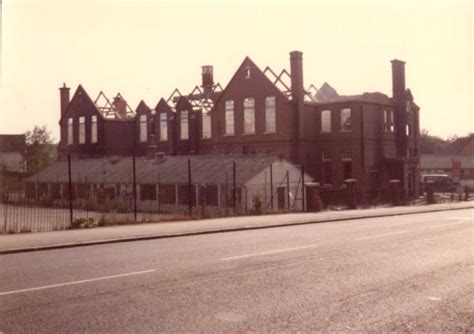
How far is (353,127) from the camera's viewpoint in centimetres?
4350

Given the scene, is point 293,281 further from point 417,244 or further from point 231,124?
point 231,124

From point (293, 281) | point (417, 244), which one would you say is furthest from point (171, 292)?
point (417, 244)

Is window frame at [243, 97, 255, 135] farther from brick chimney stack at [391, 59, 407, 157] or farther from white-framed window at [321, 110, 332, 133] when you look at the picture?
brick chimney stack at [391, 59, 407, 157]

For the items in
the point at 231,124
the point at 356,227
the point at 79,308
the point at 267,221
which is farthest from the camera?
the point at 231,124

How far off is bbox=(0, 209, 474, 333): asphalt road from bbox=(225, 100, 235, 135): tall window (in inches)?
1275

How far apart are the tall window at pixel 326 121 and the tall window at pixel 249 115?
556 cm

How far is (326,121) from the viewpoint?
148 feet

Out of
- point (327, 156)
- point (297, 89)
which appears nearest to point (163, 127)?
point (297, 89)

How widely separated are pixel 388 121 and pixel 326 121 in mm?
5530

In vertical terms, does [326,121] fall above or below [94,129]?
below

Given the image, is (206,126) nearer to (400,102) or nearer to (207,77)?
(207,77)

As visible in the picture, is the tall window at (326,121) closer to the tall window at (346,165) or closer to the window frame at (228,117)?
the tall window at (346,165)

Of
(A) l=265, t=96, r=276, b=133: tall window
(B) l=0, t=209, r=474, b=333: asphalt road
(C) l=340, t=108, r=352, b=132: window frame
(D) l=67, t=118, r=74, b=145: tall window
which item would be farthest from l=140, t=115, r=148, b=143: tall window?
(B) l=0, t=209, r=474, b=333: asphalt road

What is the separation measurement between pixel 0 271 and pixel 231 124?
36669 millimetres
